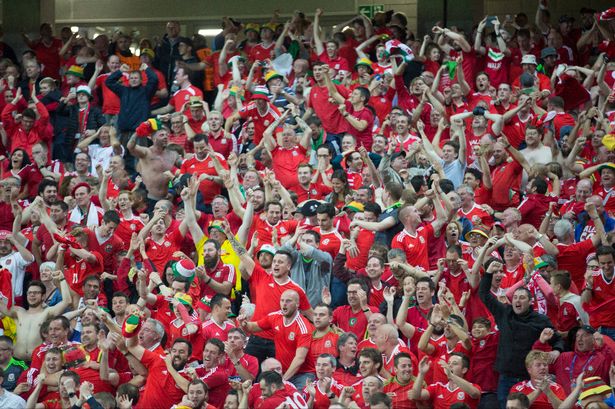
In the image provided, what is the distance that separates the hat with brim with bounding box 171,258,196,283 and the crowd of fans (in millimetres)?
27

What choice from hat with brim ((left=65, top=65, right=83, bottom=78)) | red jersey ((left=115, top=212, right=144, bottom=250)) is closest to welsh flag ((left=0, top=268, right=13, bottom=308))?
red jersey ((left=115, top=212, right=144, bottom=250))

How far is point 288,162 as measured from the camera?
17.2 metres

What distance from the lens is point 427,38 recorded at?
65.5 feet

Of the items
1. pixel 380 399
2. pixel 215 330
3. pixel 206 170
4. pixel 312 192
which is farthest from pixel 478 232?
pixel 206 170

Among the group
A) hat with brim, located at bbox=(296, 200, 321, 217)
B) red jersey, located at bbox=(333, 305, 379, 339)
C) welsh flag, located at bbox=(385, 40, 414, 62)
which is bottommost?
red jersey, located at bbox=(333, 305, 379, 339)

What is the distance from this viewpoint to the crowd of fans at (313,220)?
12.7m

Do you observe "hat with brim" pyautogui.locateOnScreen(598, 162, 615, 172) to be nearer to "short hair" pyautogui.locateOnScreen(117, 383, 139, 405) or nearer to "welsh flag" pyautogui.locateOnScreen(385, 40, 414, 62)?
"welsh flag" pyautogui.locateOnScreen(385, 40, 414, 62)

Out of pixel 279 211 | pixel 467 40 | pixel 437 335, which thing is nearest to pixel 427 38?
pixel 467 40

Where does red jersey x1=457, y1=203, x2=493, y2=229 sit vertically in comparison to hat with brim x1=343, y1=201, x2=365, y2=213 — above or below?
below

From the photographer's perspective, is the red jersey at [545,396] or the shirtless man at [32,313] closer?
the red jersey at [545,396]

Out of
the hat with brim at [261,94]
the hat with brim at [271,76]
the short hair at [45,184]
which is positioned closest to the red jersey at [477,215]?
the hat with brim at [261,94]

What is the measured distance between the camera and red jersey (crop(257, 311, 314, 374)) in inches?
512

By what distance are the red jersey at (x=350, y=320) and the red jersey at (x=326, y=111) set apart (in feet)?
17.2

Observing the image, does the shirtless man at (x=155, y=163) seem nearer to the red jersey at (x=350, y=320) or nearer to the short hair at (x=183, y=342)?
the red jersey at (x=350, y=320)
